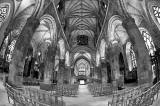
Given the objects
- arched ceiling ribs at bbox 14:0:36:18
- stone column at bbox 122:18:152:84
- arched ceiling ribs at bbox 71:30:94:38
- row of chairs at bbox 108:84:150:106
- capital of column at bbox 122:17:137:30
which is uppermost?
arched ceiling ribs at bbox 71:30:94:38

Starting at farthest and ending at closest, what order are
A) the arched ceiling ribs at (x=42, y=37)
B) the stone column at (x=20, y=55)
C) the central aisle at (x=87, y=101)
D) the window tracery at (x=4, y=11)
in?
the arched ceiling ribs at (x=42, y=37)
the window tracery at (x=4, y=11)
the stone column at (x=20, y=55)
the central aisle at (x=87, y=101)

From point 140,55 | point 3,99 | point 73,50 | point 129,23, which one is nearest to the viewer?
point 3,99

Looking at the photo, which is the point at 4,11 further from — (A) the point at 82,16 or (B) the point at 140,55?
(A) the point at 82,16

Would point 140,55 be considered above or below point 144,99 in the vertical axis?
above

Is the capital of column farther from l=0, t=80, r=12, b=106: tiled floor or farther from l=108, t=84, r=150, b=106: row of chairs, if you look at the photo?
l=0, t=80, r=12, b=106: tiled floor

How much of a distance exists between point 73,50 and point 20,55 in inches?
824

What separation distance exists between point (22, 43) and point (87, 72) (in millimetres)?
35325

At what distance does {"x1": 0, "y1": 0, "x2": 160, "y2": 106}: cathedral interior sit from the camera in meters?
9.39

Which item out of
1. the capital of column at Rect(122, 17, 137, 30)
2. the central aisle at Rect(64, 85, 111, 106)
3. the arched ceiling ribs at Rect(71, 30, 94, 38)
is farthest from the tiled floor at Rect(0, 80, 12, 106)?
the arched ceiling ribs at Rect(71, 30, 94, 38)

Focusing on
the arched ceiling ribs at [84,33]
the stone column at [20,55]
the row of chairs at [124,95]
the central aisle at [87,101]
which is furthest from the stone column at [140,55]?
the arched ceiling ribs at [84,33]

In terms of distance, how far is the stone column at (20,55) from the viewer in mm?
10672

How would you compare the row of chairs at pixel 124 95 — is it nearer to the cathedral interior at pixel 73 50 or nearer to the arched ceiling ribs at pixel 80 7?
the cathedral interior at pixel 73 50

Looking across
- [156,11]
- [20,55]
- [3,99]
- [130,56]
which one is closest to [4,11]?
[20,55]

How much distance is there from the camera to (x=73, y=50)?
32188mm
